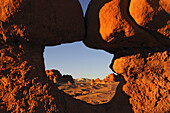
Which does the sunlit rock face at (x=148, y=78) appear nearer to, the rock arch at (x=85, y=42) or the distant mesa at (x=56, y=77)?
the rock arch at (x=85, y=42)

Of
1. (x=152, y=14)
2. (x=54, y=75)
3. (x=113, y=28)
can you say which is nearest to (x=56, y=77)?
(x=54, y=75)

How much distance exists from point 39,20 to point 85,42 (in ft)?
3.72

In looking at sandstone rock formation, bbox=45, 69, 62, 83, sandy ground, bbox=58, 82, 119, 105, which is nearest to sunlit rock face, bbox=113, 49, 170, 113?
sandy ground, bbox=58, 82, 119, 105

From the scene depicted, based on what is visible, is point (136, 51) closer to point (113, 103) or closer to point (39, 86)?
point (113, 103)

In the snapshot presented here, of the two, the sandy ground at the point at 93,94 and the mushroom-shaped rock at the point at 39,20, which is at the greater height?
the mushroom-shaped rock at the point at 39,20

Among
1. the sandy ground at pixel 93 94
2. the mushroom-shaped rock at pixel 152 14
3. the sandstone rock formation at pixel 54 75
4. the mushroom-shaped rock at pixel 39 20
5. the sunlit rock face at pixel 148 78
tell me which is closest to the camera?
the mushroom-shaped rock at pixel 39 20

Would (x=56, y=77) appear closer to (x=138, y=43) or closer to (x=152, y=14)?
(x=138, y=43)

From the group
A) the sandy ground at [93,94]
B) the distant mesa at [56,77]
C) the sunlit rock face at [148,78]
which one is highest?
the distant mesa at [56,77]

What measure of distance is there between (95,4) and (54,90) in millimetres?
1747

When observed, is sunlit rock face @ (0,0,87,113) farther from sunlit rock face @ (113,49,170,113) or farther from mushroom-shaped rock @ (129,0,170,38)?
sunlit rock face @ (113,49,170,113)

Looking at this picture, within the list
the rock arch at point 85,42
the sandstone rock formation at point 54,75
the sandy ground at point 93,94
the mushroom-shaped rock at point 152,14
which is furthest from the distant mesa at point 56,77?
the mushroom-shaped rock at point 152,14

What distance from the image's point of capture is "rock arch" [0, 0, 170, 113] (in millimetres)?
2516

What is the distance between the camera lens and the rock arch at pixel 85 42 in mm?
2516

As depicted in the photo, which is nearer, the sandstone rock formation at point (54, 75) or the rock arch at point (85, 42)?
the rock arch at point (85, 42)
